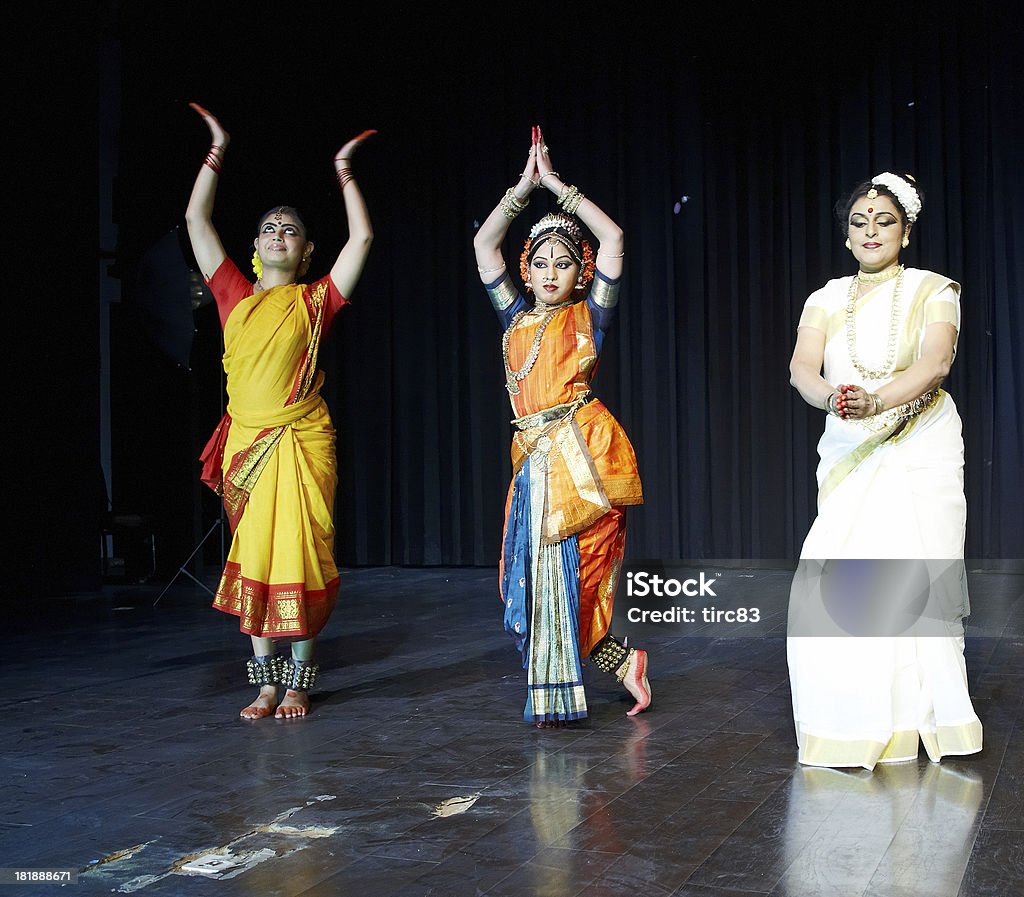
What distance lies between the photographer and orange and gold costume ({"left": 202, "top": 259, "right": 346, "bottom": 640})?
10.4 ft

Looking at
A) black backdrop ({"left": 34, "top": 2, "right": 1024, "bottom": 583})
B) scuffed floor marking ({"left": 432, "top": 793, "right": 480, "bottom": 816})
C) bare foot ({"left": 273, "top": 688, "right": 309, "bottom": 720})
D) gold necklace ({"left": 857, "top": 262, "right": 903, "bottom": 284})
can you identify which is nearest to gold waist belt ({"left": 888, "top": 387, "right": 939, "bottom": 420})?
gold necklace ({"left": 857, "top": 262, "right": 903, "bottom": 284})

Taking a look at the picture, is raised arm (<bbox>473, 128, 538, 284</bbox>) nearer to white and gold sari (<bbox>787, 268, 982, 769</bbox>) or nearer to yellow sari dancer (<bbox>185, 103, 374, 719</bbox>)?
yellow sari dancer (<bbox>185, 103, 374, 719</bbox>)

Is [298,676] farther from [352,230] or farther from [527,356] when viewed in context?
[352,230]

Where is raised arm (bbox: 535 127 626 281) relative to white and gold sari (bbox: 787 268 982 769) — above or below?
above

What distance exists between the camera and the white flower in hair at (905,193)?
2604 millimetres

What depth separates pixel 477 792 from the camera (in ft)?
7.45

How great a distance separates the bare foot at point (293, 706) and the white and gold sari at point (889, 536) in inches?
53.7

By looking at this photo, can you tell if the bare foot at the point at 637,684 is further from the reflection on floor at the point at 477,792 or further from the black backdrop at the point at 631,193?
the black backdrop at the point at 631,193

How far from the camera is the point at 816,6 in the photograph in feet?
21.8

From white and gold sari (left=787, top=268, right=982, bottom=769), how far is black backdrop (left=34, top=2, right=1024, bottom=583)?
414 centimetres

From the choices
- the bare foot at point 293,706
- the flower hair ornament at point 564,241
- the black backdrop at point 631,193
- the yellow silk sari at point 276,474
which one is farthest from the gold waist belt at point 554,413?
the black backdrop at point 631,193

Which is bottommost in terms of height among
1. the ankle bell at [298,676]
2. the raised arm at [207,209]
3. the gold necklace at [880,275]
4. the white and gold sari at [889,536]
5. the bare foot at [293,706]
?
the bare foot at [293,706]

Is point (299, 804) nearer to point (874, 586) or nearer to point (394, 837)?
point (394, 837)

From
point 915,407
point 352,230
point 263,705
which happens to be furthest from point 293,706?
point 915,407
